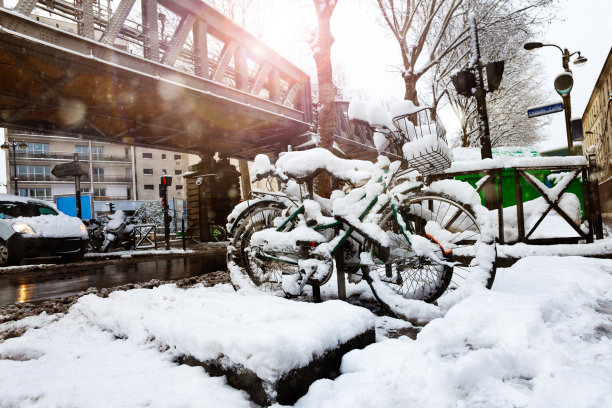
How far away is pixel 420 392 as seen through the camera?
4.55 ft

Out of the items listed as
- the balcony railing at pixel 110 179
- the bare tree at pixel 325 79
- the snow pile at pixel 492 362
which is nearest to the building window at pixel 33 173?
the balcony railing at pixel 110 179

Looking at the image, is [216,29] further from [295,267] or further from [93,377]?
[93,377]

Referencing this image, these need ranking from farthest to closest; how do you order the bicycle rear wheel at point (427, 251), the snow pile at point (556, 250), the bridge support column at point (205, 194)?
the bridge support column at point (205, 194), the snow pile at point (556, 250), the bicycle rear wheel at point (427, 251)

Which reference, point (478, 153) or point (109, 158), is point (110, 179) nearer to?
point (109, 158)

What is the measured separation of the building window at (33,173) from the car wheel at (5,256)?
152 ft

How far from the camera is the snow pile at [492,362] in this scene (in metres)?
1.36

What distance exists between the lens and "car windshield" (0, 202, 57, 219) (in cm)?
845

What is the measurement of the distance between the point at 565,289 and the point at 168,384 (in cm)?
290

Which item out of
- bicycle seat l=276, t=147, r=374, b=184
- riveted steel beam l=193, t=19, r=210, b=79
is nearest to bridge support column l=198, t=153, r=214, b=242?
riveted steel beam l=193, t=19, r=210, b=79

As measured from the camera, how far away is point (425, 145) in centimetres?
270

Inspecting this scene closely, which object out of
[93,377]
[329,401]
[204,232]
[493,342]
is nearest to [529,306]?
[493,342]

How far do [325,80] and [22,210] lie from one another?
8.47 m

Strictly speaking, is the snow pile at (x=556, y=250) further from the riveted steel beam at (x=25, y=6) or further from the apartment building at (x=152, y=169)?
the apartment building at (x=152, y=169)

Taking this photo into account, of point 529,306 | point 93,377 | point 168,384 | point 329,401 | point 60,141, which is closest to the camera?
point 329,401
